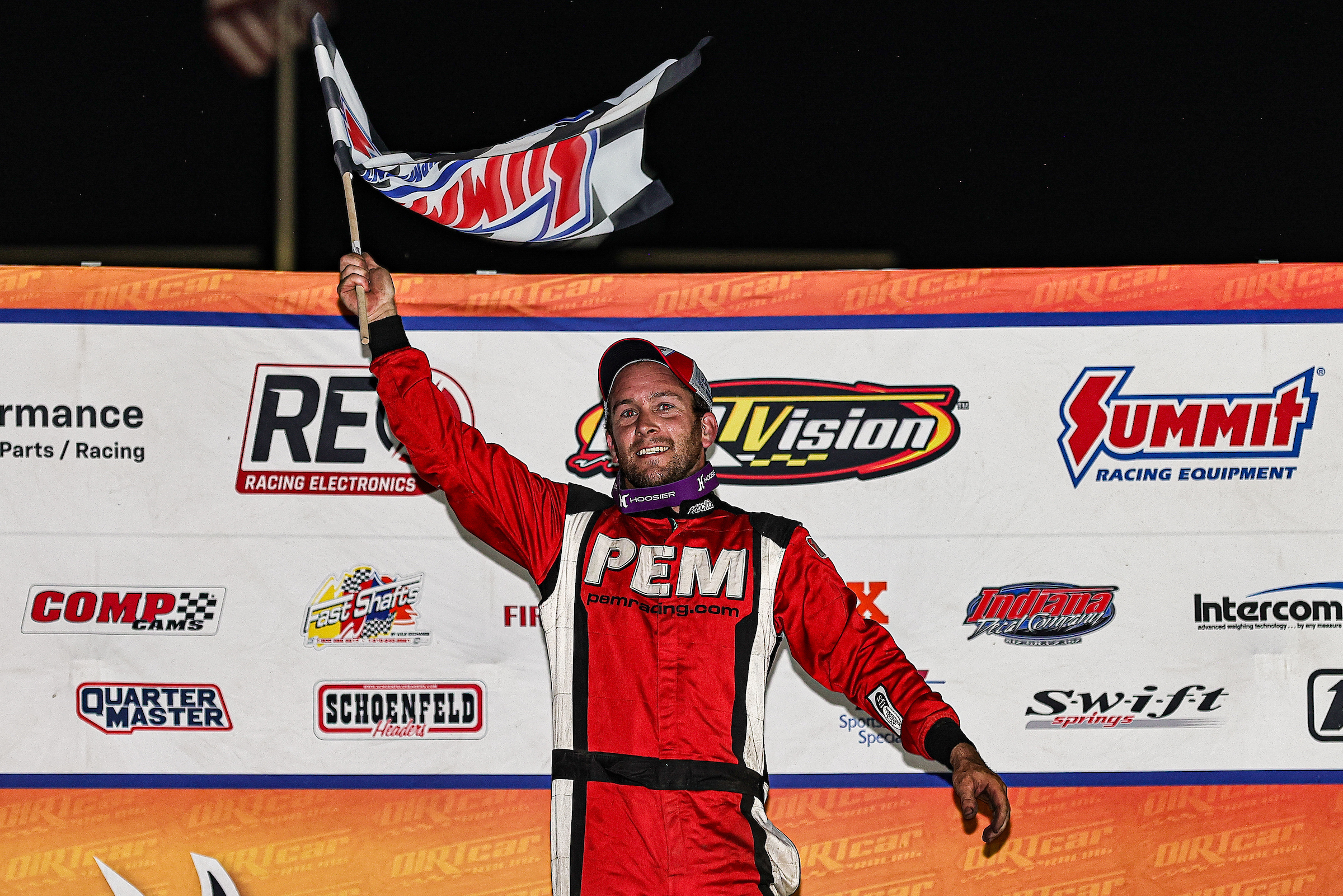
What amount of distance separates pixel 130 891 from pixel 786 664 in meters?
2.42

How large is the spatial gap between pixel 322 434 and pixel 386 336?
128 centimetres

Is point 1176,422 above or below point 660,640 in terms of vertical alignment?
above

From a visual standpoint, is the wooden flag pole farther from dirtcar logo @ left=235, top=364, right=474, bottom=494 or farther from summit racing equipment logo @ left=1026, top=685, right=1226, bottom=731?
summit racing equipment logo @ left=1026, top=685, right=1226, bottom=731

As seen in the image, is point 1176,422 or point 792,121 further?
point 792,121

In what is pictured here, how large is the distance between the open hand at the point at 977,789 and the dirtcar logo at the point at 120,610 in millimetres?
2621

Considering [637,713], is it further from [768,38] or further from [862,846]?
[768,38]

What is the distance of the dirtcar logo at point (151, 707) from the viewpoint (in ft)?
12.2

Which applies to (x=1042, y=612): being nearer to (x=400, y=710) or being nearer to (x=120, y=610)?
(x=400, y=710)

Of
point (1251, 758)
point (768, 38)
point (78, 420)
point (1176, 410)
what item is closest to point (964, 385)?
point (1176, 410)

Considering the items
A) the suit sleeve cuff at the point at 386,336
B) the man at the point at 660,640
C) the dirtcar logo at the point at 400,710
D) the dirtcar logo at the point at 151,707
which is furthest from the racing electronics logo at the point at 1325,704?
the dirtcar logo at the point at 151,707

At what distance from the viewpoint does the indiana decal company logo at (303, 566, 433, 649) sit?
3.75m

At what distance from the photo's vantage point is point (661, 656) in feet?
8.44

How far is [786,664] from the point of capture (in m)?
3.82

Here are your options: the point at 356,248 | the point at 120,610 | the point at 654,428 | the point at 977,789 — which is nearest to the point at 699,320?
the point at 654,428
